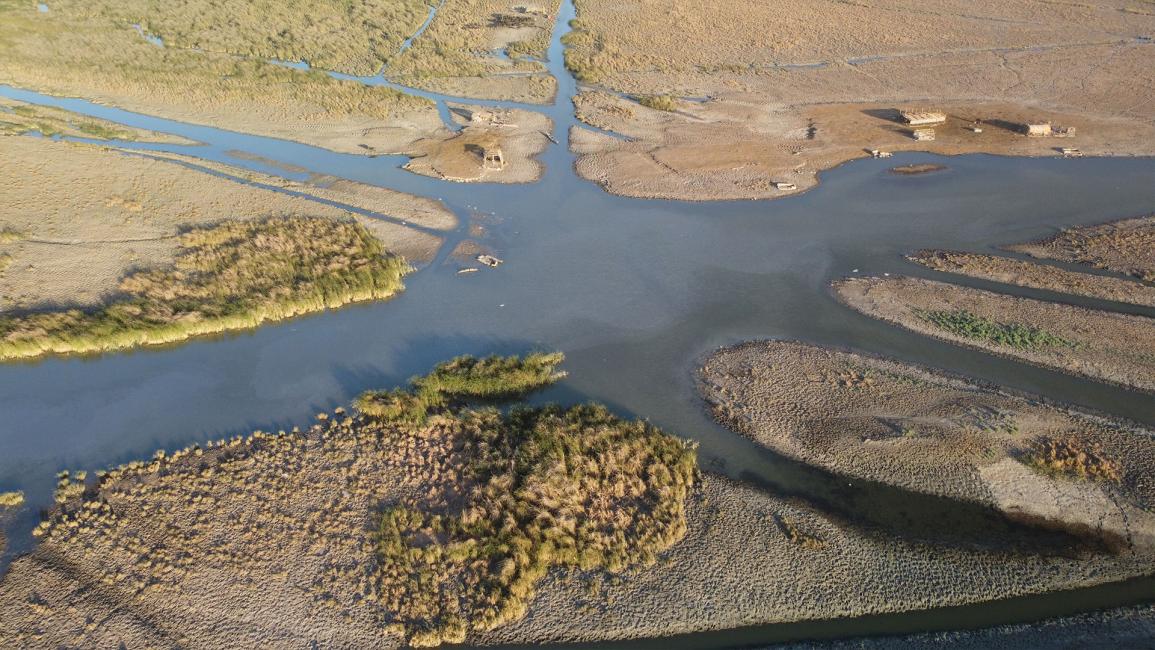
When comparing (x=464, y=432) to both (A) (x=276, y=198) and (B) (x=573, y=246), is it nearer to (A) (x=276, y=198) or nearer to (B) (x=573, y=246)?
(B) (x=573, y=246)

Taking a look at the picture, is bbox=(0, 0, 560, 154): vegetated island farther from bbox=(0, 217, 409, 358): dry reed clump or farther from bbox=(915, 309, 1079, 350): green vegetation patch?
bbox=(915, 309, 1079, 350): green vegetation patch

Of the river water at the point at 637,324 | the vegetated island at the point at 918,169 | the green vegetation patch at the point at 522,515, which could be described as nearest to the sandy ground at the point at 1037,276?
the river water at the point at 637,324

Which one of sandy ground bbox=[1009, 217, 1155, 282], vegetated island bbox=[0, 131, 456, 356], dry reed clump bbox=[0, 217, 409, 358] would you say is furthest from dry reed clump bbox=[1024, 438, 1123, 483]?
vegetated island bbox=[0, 131, 456, 356]

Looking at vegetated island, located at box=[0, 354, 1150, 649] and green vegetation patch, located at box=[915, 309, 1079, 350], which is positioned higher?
green vegetation patch, located at box=[915, 309, 1079, 350]

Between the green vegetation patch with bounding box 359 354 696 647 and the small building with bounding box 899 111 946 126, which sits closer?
the green vegetation patch with bounding box 359 354 696 647

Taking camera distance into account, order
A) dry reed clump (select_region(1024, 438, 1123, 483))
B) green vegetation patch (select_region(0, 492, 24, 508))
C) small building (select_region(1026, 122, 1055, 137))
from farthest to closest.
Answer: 1. small building (select_region(1026, 122, 1055, 137))
2. dry reed clump (select_region(1024, 438, 1123, 483))
3. green vegetation patch (select_region(0, 492, 24, 508))

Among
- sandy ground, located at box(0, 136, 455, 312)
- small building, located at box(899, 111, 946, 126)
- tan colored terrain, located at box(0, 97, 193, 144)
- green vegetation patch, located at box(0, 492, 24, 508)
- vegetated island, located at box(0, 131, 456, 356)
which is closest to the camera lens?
green vegetation patch, located at box(0, 492, 24, 508)

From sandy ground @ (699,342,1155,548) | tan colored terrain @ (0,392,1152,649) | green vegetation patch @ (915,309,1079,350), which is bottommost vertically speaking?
tan colored terrain @ (0,392,1152,649)

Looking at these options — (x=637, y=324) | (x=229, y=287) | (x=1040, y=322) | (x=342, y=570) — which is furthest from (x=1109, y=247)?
(x=229, y=287)
